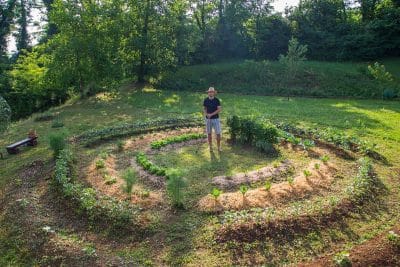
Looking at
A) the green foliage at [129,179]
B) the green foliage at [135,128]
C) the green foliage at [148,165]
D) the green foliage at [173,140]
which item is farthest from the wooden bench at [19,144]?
the green foliage at [129,179]

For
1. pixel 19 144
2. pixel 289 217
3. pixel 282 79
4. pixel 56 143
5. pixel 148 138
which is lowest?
pixel 289 217

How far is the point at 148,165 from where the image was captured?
12.5 meters

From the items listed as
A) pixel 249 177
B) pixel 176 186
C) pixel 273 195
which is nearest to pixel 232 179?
pixel 249 177

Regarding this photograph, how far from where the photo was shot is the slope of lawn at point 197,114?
8117mm

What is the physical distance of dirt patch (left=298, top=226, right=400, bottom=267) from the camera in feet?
24.2

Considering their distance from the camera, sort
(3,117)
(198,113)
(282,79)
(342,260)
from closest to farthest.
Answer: (342,260), (3,117), (198,113), (282,79)

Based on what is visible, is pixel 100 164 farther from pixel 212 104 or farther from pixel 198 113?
pixel 198 113

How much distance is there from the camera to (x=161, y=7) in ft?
96.6

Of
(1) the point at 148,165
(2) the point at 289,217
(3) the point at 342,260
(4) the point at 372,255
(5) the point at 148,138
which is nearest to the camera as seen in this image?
(3) the point at 342,260

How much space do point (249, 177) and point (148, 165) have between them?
10.8 feet

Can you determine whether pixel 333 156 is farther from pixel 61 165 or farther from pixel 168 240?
pixel 61 165

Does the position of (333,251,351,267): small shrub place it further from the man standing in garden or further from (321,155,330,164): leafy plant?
the man standing in garden

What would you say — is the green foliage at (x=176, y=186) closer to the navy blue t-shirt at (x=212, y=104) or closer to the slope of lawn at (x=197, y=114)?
the slope of lawn at (x=197, y=114)

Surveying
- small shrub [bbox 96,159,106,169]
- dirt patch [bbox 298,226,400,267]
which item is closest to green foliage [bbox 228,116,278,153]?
small shrub [bbox 96,159,106,169]
